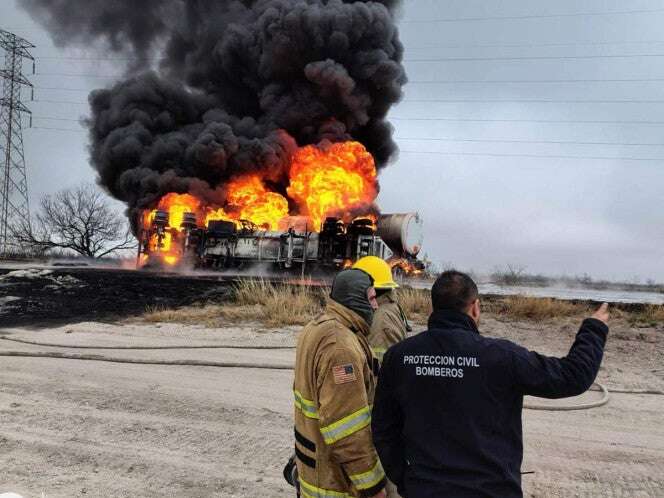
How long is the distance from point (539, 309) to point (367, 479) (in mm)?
10824

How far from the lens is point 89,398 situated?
6.29 metres

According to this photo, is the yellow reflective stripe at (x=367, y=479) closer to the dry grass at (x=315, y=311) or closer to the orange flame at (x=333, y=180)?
the dry grass at (x=315, y=311)

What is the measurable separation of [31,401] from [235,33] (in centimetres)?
3682

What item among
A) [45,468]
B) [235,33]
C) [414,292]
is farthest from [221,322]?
[235,33]

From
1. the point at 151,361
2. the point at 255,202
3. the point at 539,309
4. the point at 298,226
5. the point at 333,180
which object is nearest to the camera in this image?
the point at 151,361

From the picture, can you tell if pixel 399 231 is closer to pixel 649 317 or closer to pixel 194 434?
pixel 649 317

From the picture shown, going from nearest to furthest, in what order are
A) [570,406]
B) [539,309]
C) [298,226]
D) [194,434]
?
[194,434], [570,406], [539,309], [298,226]

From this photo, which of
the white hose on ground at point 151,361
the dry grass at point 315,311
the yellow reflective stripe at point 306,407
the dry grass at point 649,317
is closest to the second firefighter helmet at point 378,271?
the yellow reflective stripe at point 306,407

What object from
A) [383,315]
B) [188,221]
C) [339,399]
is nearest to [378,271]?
[383,315]

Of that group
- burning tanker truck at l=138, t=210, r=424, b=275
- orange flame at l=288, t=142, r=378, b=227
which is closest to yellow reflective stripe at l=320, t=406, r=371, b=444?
burning tanker truck at l=138, t=210, r=424, b=275

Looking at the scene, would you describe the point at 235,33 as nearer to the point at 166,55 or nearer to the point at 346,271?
the point at 166,55

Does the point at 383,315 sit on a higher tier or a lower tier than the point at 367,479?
higher

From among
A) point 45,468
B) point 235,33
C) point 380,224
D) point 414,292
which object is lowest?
point 45,468

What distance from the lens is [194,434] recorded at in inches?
206
